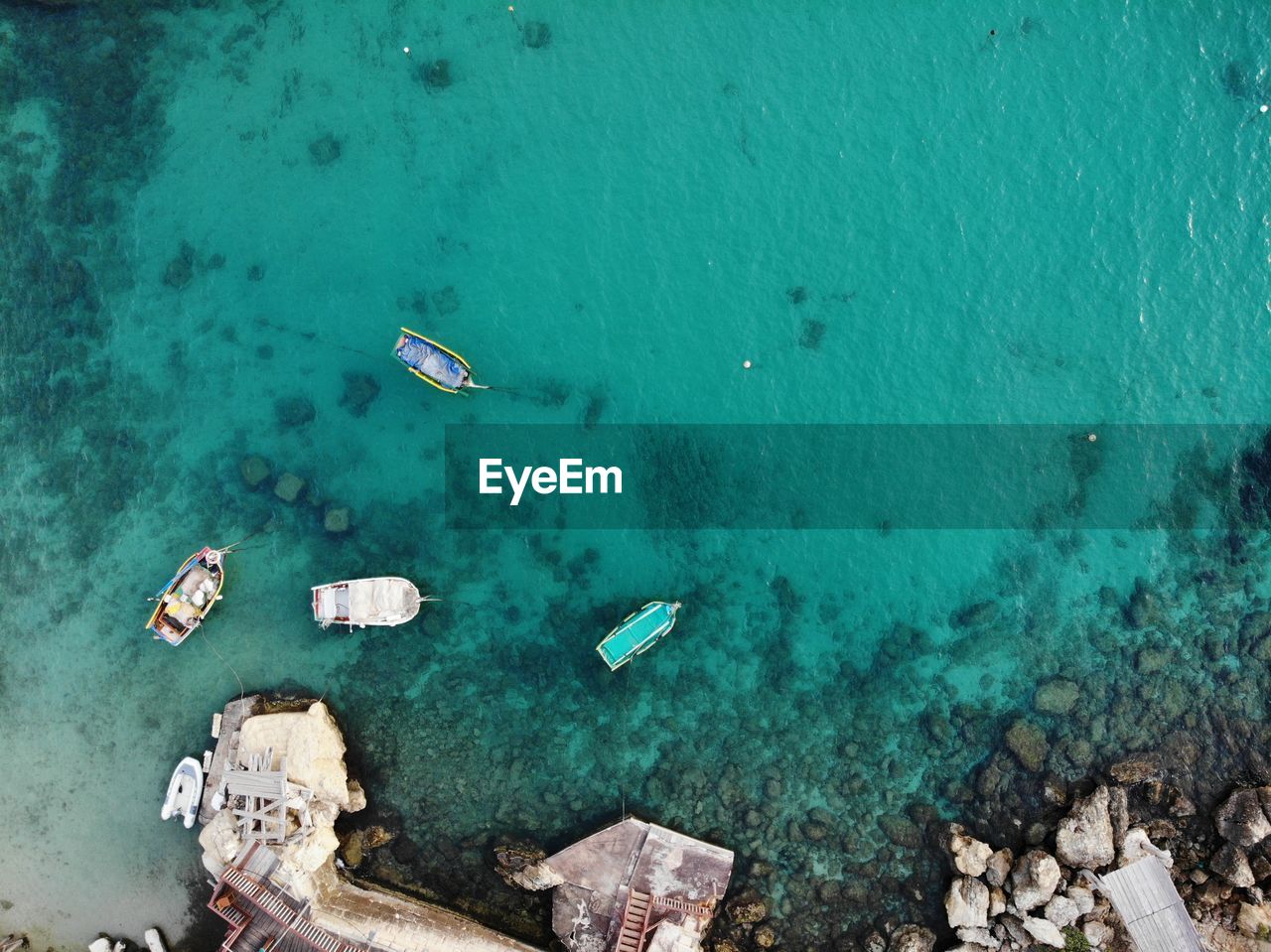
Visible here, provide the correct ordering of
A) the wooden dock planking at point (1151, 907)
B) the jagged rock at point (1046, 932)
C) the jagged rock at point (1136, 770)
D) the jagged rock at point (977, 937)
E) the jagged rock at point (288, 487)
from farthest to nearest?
the jagged rock at point (288, 487) → the jagged rock at point (1136, 770) → the jagged rock at point (977, 937) → the jagged rock at point (1046, 932) → the wooden dock planking at point (1151, 907)

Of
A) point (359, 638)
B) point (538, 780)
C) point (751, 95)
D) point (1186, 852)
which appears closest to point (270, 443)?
point (359, 638)

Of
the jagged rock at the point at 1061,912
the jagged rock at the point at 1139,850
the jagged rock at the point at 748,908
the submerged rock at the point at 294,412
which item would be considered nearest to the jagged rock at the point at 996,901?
the jagged rock at the point at 1061,912

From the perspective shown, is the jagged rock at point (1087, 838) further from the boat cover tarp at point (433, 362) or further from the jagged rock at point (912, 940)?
the boat cover tarp at point (433, 362)

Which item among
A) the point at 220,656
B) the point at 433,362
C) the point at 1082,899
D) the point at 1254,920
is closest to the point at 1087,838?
the point at 1082,899

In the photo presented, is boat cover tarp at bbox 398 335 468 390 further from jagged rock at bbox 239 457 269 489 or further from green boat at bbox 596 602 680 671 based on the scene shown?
green boat at bbox 596 602 680 671

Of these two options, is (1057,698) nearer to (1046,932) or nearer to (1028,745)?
(1028,745)

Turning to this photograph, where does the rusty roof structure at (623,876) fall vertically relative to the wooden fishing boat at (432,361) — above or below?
below

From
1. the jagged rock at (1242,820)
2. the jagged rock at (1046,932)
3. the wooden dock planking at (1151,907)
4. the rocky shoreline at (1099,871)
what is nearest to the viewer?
the wooden dock planking at (1151,907)
